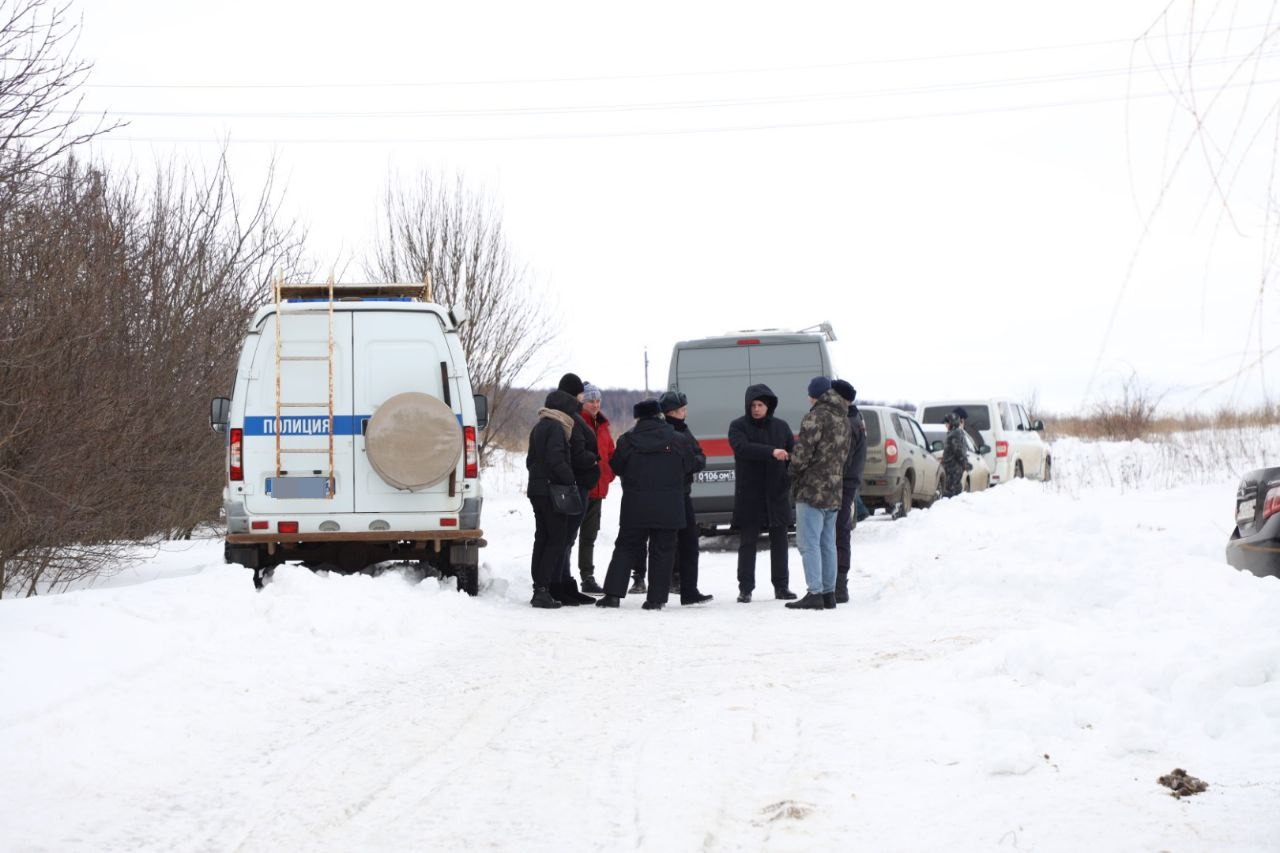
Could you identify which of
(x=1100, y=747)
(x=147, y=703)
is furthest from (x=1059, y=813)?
(x=147, y=703)

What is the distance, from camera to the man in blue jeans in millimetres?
11156

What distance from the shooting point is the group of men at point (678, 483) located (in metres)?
11.4

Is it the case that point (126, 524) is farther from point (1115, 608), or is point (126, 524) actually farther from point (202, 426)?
point (1115, 608)

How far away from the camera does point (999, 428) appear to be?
1059 inches

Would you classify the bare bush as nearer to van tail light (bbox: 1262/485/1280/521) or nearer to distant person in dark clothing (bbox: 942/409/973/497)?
van tail light (bbox: 1262/485/1280/521)

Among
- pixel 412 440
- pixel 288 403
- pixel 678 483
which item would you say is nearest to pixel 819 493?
pixel 678 483

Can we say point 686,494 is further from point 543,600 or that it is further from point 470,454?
point 470,454

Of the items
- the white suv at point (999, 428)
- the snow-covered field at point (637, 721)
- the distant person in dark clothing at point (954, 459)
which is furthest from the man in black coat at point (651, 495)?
the white suv at point (999, 428)

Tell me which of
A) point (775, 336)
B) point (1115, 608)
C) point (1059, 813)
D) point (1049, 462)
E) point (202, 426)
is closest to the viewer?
point (1059, 813)

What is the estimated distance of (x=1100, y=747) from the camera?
5.41m

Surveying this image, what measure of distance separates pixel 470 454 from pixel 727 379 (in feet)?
21.5

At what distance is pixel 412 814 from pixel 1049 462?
28.1 m

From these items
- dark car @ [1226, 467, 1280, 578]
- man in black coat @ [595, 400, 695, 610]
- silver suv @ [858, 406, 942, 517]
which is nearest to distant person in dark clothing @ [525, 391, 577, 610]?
man in black coat @ [595, 400, 695, 610]

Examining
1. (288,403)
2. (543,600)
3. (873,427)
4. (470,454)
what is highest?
(288,403)
